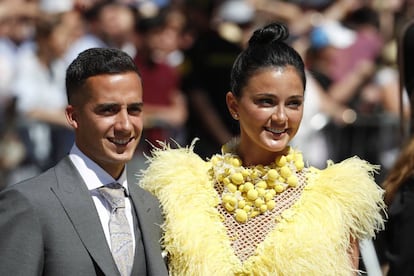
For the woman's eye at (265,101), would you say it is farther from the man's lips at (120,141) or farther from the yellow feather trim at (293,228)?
the man's lips at (120,141)

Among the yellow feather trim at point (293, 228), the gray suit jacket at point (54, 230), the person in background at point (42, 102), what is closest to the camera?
the gray suit jacket at point (54, 230)

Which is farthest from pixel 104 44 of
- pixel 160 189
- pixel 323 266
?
pixel 323 266

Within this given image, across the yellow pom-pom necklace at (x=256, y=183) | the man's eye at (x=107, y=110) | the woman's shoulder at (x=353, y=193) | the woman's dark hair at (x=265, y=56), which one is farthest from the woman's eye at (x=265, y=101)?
the man's eye at (x=107, y=110)

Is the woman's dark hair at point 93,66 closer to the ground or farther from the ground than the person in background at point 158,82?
farther from the ground

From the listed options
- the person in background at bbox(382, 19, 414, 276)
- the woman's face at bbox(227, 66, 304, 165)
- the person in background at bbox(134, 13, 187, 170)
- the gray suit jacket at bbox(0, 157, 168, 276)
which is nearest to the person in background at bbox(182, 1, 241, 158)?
the person in background at bbox(134, 13, 187, 170)

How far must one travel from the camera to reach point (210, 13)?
8.13 metres

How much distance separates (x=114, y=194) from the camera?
4.13 metres

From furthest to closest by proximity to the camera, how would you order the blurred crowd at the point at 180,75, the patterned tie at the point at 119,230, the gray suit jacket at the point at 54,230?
the blurred crowd at the point at 180,75
the patterned tie at the point at 119,230
the gray suit jacket at the point at 54,230

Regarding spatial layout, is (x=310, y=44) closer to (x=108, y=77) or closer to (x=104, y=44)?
(x=104, y=44)

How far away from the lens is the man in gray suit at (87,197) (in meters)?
3.80

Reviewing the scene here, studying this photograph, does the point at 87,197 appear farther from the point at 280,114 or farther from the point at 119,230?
the point at 280,114

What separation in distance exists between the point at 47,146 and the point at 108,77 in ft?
14.2

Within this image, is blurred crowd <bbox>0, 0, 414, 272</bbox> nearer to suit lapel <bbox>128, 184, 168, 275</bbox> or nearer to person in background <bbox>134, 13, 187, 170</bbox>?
person in background <bbox>134, 13, 187, 170</bbox>

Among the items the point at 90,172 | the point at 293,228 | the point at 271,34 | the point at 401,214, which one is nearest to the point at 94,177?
the point at 90,172
